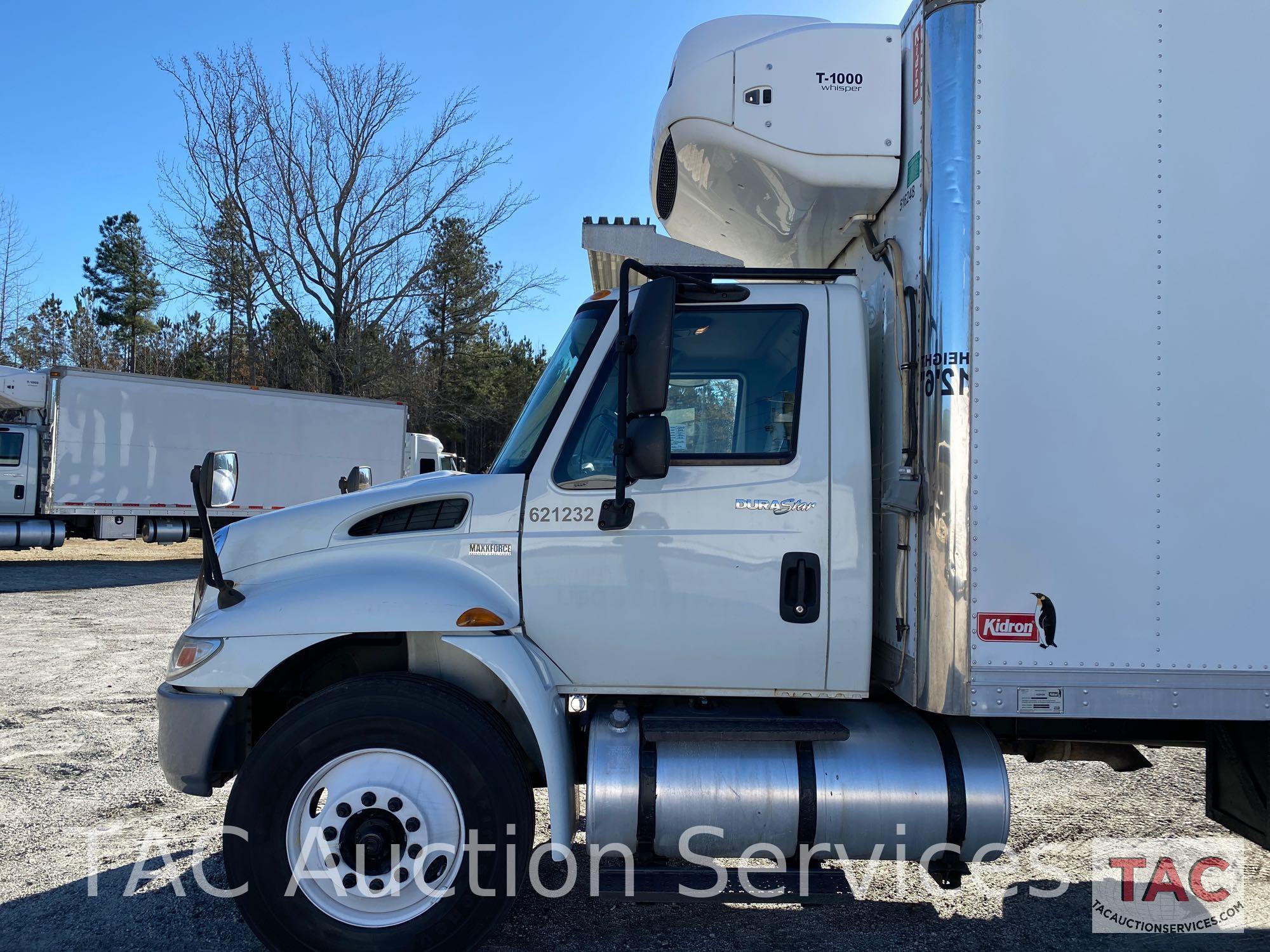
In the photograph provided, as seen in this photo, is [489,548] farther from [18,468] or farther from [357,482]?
[18,468]

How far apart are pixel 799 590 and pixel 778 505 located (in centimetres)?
33

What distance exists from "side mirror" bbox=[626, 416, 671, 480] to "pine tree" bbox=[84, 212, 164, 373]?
4881 centimetres

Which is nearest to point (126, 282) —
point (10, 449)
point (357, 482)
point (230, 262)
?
point (230, 262)

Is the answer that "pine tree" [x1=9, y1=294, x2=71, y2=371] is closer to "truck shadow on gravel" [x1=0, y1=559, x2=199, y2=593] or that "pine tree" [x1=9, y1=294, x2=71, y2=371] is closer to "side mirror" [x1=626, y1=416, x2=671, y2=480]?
"truck shadow on gravel" [x1=0, y1=559, x2=199, y2=593]

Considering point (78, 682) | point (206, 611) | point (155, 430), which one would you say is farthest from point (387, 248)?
point (206, 611)

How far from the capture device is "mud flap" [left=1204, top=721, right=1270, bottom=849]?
3.37 metres

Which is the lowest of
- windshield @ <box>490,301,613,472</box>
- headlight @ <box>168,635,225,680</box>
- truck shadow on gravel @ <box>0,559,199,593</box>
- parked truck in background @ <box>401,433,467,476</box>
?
truck shadow on gravel @ <box>0,559,199,593</box>

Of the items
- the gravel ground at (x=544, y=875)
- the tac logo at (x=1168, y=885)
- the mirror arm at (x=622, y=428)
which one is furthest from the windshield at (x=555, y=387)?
the tac logo at (x=1168, y=885)

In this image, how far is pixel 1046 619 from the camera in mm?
3008

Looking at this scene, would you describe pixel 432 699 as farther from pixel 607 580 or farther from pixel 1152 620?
pixel 1152 620

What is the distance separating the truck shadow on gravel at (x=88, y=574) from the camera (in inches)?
558

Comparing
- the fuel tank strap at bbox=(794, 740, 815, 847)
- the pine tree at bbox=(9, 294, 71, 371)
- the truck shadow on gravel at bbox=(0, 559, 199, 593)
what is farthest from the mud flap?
the pine tree at bbox=(9, 294, 71, 371)

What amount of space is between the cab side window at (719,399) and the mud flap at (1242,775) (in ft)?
7.00

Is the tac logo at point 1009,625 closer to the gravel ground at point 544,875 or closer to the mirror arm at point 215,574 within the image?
the gravel ground at point 544,875
